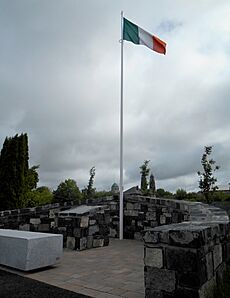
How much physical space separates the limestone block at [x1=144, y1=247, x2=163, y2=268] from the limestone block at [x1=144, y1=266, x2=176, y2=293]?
0.04 metres

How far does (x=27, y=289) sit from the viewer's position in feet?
10.9

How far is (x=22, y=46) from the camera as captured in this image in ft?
23.9

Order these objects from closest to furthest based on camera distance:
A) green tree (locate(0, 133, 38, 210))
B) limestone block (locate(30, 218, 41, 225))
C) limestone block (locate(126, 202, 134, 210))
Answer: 1. limestone block (locate(30, 218, 41, 225))
2. limestone block (locate(126, 202, 134, 210))
3. green tree (locate(0, 133, 38, 210))

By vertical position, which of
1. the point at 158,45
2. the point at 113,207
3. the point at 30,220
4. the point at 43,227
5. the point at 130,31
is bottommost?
the point at 43,227

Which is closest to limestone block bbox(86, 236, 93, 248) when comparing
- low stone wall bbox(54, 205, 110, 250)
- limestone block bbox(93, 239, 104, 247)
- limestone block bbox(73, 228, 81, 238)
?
low stone wall bbox(54, 205, 110, 250)

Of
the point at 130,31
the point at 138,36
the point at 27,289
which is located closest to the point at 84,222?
the point at 27,289

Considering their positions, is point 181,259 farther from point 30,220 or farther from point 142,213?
point 30,220

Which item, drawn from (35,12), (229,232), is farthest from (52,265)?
(35,12)

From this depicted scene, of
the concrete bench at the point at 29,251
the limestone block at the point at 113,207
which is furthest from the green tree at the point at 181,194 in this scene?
the concrete bench at the point at 29,251

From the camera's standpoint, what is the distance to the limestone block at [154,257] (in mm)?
2649

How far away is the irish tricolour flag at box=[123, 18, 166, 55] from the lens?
9328mm

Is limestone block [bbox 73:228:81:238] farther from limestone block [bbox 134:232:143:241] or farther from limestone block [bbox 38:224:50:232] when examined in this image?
limestone block [bbox 134:232:143:241]

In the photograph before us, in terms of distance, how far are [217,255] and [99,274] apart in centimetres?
199

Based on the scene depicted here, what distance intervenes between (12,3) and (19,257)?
17.4 ft
